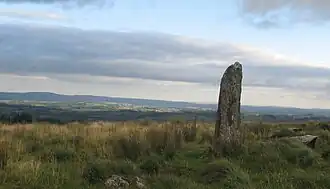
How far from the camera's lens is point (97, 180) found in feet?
30.6

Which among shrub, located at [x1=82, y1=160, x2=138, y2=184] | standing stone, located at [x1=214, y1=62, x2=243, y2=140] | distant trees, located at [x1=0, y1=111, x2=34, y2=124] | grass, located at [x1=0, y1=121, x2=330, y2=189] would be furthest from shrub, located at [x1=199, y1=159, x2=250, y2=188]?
distant trees, located at [x1=0, y1=111, x2=34, y2=124]

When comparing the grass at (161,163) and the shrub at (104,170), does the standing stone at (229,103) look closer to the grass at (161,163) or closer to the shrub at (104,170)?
the grass at (161,163)

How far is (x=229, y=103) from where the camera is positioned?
14.1m

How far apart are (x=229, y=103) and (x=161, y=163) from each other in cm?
367

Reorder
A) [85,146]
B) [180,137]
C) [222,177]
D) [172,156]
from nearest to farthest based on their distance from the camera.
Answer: [222,177]
[172,156]
[85,146]
[180,137]

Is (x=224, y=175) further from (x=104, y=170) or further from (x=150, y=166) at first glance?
(x=104, y=170)

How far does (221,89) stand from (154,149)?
9.67 feet

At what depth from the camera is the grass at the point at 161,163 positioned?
9141 millimetres

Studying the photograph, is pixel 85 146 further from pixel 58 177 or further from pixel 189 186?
pixel 189 186

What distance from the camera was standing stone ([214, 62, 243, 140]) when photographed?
14.0m

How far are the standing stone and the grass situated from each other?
1.86 feet

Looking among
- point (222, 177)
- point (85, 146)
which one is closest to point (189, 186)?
point (222, 177)

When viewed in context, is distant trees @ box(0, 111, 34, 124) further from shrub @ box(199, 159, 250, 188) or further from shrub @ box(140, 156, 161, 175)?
shrub @ box(199, 159, 250, 188)

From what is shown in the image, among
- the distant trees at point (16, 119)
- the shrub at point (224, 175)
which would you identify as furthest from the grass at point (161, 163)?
the distant trees at point (16, 119)
